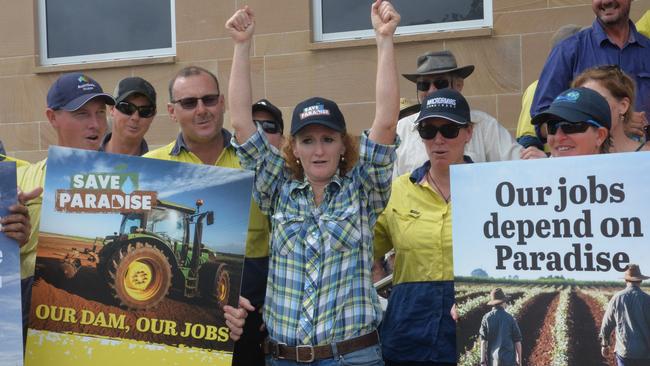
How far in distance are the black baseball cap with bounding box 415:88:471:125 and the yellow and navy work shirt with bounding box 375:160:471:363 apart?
332mm

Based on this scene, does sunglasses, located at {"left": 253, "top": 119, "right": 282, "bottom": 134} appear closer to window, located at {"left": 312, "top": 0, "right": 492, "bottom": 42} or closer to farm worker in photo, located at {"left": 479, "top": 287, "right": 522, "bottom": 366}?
farm worker in photo, located at {"left": 479, "top": 287, "right": 522, "bottom": 366}

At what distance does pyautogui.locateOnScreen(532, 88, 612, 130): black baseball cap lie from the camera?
11.9ft

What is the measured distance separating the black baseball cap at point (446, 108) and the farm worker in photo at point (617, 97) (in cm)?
52

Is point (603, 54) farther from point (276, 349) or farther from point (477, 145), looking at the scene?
point (276, 349)

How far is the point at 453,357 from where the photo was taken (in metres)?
4.00

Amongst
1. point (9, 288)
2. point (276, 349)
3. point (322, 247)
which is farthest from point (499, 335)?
point (9, 288)

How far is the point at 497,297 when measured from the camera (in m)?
3.55

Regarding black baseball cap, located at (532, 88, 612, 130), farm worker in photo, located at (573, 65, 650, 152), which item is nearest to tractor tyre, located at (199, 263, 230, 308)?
black baseball cap, located at (532, 88, 612, 130)

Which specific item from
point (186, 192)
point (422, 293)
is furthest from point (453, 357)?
point (186, 192)

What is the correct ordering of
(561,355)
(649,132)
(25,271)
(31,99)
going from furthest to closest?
(31,99) → (649,132) → (25,271) → (561,355)

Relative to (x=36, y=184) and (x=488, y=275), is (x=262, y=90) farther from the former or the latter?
(x=488, y=275)

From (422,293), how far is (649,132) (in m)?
1.60

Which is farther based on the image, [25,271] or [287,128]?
[287,128]

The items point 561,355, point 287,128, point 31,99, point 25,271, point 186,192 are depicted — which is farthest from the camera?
point 31,99
